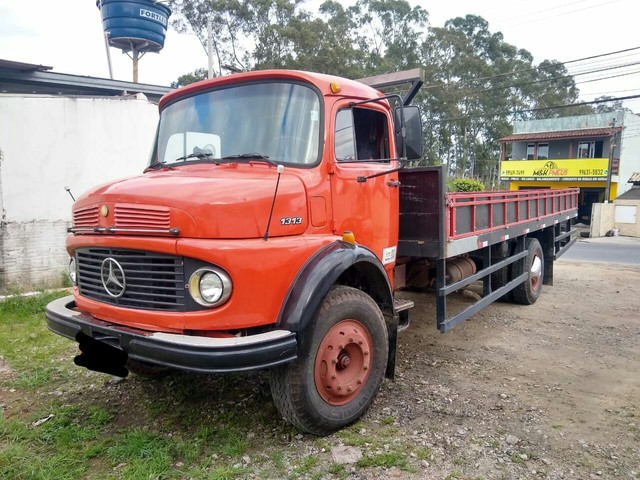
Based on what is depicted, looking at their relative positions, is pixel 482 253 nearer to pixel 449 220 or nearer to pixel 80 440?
pixel 449 220

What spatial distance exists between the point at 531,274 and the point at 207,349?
5658 millimetres

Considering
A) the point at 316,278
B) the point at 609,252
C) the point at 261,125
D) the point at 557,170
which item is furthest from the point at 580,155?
the point at 316,278

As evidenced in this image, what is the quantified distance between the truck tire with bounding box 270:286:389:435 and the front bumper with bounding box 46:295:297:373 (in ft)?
0.75

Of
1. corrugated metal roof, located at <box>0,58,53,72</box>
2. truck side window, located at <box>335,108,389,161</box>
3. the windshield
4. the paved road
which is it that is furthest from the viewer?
the paved road

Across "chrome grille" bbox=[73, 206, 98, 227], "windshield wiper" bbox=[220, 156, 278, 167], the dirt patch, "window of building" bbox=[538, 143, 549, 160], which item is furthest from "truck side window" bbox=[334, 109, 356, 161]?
"window of building" bbox=[538, 143, 549, 160]

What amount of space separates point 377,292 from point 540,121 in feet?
121

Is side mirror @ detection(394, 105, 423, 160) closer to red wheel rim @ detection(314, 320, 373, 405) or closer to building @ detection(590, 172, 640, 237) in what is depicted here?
red wheel rim @ detection(314, 320, 373, 405)

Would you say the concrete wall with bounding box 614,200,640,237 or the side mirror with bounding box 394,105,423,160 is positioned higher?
the side mirror with bounding box 394,105,423,160

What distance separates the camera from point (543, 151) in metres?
35.0

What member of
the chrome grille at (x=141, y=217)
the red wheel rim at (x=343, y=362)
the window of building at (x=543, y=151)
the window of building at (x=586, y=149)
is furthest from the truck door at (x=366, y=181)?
the window of building at (x=543, y=151)

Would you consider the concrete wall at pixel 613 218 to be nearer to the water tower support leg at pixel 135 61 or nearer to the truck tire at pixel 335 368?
the water tower support leg at pixel 135 61

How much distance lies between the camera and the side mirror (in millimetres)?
3816

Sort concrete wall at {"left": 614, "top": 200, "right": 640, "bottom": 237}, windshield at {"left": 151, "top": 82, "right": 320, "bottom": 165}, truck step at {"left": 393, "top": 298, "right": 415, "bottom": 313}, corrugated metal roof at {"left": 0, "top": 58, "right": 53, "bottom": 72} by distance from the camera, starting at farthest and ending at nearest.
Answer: concrete wall at {"left": 614, "top": 200, "right": 640, "bottom": 237}
corrugated metal roof at {"left": 0, "top": 58, "right": 53, "bottom": 72}
truck step at {"left": 393, "top": 298, "right": 415, "bottom": 313}
windshield at {"left": 151, "top": 82, "right": 320, "bottom": 165}

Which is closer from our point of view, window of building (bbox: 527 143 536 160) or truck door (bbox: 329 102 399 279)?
truck door (bbox: 329 102 399 279)
